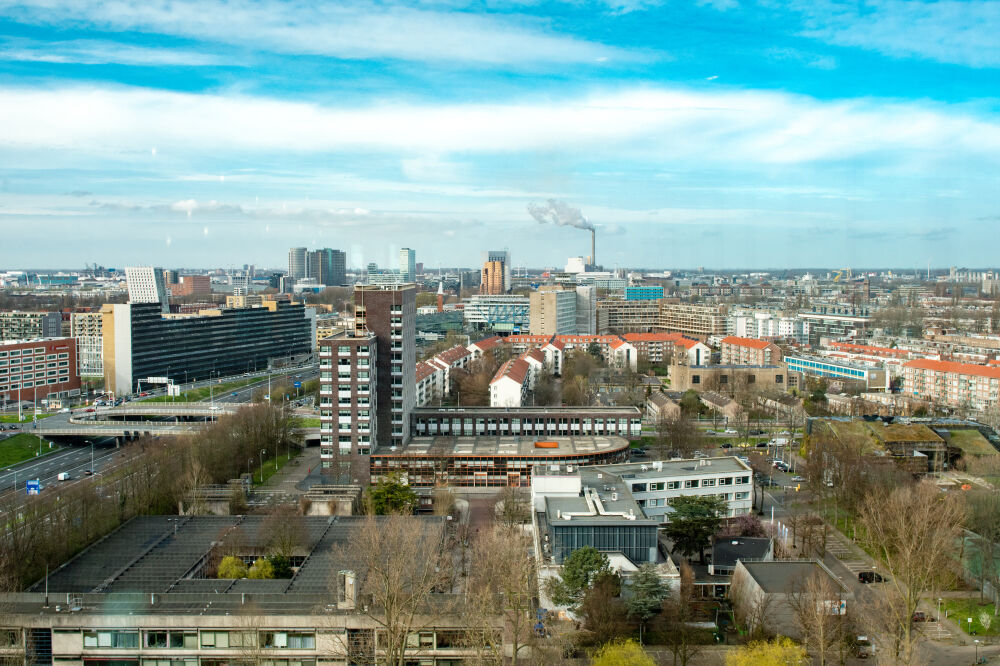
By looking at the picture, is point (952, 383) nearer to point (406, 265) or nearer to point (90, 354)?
point (406, 265)

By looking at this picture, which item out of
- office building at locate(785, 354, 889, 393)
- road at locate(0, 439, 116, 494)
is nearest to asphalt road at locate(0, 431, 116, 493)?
road at locate(0, 439, 116, 494)

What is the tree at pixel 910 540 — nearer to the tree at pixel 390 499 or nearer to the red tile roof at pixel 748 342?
the tree at pixel 390 499

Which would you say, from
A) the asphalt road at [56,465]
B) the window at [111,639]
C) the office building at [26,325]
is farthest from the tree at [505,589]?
the office building at [26,325]

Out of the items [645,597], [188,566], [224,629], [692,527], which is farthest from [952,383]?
[224,629]

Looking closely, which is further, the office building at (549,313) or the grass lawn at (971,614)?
the office building at (549,313)

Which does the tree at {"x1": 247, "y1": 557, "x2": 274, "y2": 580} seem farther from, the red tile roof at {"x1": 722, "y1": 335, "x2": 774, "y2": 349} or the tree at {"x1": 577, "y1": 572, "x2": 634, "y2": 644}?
the red tile roof at {"x1": 722, "y1": 335, "x2": 774, "y2": 349}
